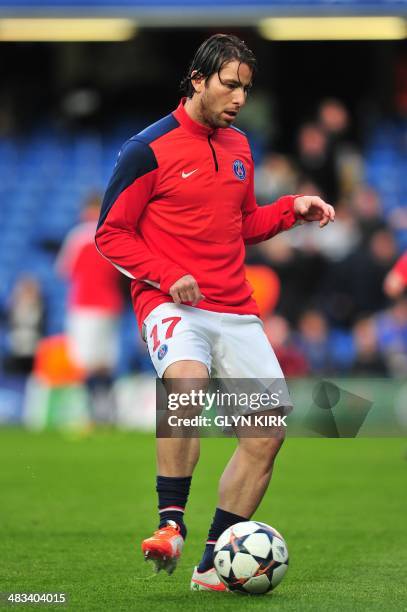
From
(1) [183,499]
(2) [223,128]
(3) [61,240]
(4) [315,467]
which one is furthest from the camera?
(3) [61,240]

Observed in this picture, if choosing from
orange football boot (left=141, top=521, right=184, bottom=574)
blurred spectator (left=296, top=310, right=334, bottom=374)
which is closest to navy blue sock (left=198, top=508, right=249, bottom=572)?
orange football boot (left=141, top=521, right=184, bottom=574)

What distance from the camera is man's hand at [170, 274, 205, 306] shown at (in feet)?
16.5

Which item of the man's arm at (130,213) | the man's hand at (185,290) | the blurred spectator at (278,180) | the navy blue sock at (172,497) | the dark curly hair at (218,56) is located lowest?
the navy blue sock at (172,497)

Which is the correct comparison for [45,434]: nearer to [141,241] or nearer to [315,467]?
[315,467]

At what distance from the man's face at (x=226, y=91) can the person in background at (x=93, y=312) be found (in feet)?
26.7

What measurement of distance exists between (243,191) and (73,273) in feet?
27.1

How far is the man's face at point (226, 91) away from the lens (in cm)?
516

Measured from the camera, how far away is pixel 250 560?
196 inches

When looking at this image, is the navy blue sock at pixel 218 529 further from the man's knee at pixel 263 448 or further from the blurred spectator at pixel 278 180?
the blurred spectator at pixel 278 180

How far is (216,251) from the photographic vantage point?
5.30m

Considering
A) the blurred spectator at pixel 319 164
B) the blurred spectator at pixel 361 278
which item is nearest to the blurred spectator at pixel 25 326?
the blurred spectator at pixel 361 278

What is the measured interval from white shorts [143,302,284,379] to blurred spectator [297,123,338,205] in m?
10.5

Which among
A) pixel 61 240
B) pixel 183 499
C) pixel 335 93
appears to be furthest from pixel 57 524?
pixel 335 93

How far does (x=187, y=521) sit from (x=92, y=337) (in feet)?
20.8
